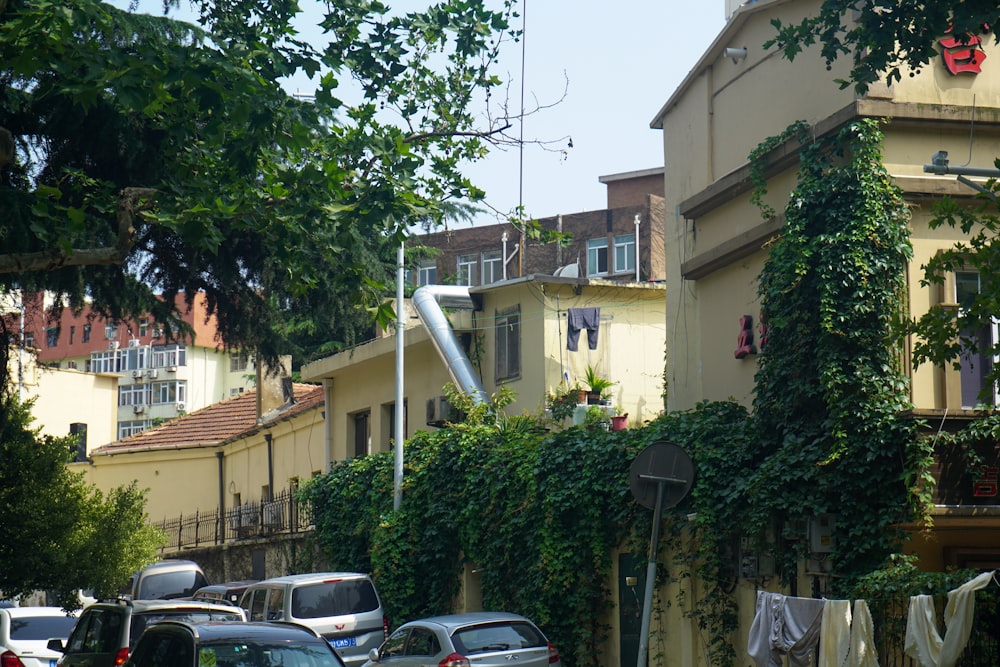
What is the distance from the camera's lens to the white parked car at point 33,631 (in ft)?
65.6

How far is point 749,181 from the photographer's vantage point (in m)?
19.9

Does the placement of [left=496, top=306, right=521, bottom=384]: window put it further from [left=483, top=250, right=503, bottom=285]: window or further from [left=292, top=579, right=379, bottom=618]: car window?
[left=483, top=250, right=503, bottom=285]: window

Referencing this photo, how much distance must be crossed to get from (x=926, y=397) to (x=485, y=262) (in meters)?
54.6

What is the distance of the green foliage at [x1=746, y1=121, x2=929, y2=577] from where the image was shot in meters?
16.1

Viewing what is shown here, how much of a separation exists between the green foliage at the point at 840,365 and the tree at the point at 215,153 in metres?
4.31

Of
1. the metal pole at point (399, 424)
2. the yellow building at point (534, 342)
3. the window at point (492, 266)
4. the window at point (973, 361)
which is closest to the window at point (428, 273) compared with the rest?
the window at point (492, 266)

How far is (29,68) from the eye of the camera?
12867mm

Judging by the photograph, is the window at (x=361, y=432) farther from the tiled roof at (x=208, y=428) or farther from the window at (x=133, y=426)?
the window at (x=133, y=426)

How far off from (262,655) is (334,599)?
1067 centimetres

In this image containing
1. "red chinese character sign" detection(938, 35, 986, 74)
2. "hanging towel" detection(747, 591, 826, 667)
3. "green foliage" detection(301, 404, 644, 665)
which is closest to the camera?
"hanging towel" detection(747, 591, 826, 667)

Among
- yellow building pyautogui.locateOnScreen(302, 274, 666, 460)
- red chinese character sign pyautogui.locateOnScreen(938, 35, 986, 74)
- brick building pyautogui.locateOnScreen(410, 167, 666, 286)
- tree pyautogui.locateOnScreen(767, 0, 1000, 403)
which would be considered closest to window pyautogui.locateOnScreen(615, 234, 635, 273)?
brick building pyautogui.locateOnScreen(410, 167, 666, 286)

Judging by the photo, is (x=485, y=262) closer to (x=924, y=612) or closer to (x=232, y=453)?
(x=232, y=453)

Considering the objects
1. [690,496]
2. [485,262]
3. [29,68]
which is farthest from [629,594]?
[485,262]

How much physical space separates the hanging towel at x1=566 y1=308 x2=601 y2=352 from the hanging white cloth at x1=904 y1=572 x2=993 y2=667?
16187 mm
